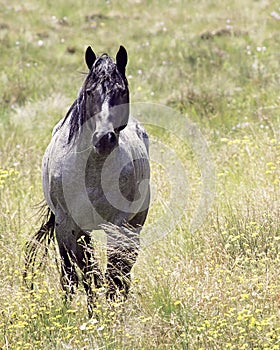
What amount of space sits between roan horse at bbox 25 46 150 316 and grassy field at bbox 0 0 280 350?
5.9 inches

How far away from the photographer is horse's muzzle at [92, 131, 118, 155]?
12.2 feet

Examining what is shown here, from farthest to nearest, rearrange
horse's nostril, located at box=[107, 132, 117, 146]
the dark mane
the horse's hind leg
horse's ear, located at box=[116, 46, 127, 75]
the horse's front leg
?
the horse's hind leg → the horse's front leg → horse's ear, located at box=[116, 46, 127, 75] → the dark mane → horse's nostril, located at box=[107, 132, 117, 146]

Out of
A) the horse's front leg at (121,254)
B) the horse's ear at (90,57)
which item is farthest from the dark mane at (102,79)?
the horse's front leg at (121,254)

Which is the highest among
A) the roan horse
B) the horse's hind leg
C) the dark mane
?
the dark mane

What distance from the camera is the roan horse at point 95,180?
386 cm

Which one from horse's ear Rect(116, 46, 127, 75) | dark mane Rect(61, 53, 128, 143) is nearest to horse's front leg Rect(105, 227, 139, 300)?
dark mane Rect(61, 53, 128, 143)

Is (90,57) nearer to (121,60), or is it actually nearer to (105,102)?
(121,60)

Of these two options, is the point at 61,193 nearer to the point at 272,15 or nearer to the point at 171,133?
the point at 171,133

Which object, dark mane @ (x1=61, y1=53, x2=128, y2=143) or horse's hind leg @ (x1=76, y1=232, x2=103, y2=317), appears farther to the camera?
horse's hind leg @ (x1=76, y1=232, x2=103, y2=317)

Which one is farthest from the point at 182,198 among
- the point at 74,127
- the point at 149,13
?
the point at 149,13

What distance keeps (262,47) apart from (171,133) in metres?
3.13

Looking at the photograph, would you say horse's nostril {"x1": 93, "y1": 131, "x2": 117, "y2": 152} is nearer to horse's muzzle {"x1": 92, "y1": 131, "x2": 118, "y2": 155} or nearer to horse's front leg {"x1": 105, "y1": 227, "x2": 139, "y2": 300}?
horse's muzzle {"x1": 92, "y1": 131, "x2": 118, "y2": 155}

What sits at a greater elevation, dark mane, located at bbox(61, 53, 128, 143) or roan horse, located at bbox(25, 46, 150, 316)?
dark mane, located at bbox(61, 53, 128, 143)

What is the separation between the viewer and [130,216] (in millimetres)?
4508
